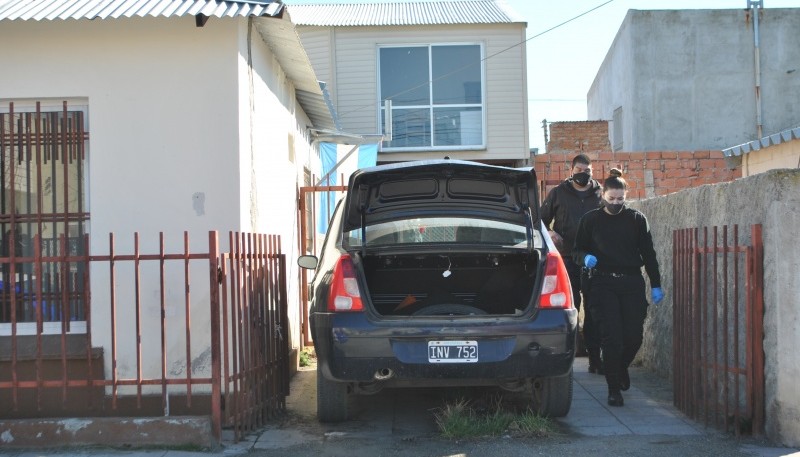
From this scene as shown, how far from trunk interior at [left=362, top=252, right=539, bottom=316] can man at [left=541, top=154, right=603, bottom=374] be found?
5.30ft

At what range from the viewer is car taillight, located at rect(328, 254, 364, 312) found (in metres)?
4.98

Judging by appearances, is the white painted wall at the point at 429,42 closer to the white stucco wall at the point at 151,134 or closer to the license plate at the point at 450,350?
the white stucco wall at the point at 151,134

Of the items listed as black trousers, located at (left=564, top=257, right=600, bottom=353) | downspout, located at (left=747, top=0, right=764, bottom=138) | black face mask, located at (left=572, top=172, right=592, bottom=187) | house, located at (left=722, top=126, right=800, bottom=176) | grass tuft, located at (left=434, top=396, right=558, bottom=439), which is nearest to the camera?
grass tuft, located at (left=434, top=396, right=558, bottom=439)

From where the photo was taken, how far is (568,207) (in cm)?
755

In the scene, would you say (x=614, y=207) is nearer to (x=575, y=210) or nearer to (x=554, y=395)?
(x=575, y=210)

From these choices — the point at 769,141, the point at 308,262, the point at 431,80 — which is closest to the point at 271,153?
the point at 308,262

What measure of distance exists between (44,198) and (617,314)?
451 centimetres

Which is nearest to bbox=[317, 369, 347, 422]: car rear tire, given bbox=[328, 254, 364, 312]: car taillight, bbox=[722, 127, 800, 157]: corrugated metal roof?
bbox=[328, 254, 364, 312]: car taillight

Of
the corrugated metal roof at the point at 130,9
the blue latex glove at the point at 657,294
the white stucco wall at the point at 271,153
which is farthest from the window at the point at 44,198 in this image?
the blue latex glove at the point at 657,294

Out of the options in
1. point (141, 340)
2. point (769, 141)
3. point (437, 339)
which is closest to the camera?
point (437, 339)

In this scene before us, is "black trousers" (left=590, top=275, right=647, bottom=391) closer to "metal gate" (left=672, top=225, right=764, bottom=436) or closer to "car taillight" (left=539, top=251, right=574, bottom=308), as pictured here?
"metal gate" (left=672, top=225, right=764, bottom=436)

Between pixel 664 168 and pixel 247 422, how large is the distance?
9.46 meters

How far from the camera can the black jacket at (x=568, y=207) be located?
7.53m

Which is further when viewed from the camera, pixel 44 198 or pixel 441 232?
pixel 44 198
